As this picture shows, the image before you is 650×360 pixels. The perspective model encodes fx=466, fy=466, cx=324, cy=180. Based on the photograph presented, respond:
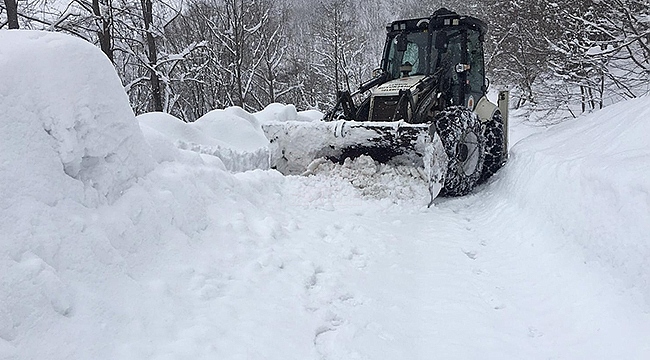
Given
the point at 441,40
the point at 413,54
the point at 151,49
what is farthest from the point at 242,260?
the point at 151,49

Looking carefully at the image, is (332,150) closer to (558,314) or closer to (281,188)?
(281,188)

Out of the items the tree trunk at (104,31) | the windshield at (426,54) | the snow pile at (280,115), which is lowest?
the snow pile at (280,115)

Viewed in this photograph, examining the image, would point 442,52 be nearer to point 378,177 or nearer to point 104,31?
point 378,177

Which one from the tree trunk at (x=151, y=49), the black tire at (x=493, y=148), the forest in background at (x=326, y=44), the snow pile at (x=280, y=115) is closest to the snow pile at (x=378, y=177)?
the black tire at (x=493, y=148)

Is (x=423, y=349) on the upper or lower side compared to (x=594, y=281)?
lower

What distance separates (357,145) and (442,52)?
2.21 metres

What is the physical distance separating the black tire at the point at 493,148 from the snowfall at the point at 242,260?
90.1 inches

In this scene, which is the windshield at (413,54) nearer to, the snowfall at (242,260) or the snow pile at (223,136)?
the snow pile at (223,136)

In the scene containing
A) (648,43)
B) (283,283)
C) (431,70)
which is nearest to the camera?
(283,283)

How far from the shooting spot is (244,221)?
4266 millimetres

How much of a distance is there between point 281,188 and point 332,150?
3.41ft

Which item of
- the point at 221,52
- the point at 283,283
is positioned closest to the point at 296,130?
the point at 283,283

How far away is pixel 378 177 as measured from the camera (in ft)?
19.9

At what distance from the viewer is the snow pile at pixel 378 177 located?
230 inches
